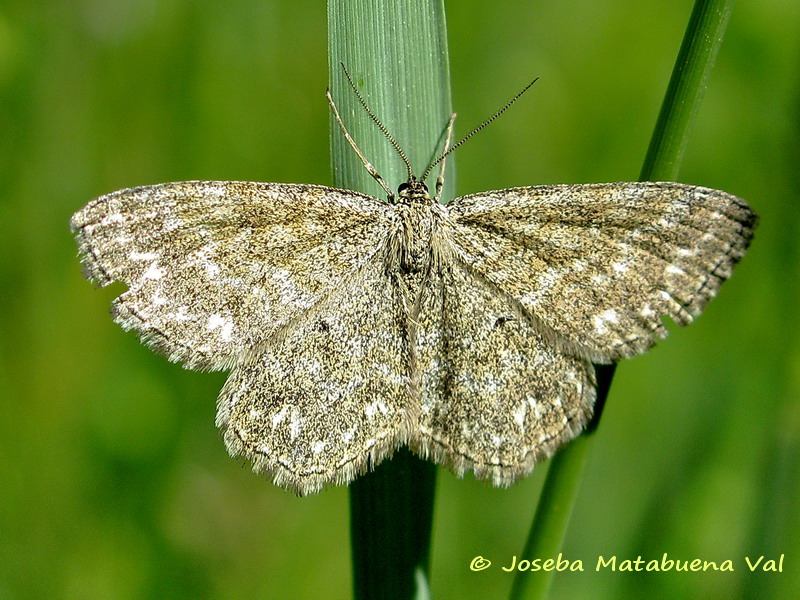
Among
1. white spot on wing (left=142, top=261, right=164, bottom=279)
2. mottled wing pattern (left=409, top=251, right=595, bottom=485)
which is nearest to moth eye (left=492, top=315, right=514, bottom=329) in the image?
mottled wing pattern (left=409, top=251, right=595, bottom=485)

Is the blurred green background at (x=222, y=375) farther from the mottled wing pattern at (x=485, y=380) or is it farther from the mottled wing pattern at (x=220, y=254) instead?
the mottled wing pattern at (x=220, y=254)

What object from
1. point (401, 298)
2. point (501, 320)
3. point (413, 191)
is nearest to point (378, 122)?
point (413, 191)

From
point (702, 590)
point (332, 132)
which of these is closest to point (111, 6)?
point (332, 132)

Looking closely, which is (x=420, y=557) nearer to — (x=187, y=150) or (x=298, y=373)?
(x=298, y=373)

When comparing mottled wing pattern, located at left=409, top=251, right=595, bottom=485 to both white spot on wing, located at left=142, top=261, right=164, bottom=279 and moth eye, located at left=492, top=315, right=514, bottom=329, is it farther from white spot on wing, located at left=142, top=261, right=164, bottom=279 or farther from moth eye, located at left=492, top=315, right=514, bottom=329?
white spot on wing, located at left=142, top=261, right=164, bottom=279

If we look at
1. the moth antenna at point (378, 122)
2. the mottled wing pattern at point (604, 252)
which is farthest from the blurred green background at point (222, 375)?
the moth antenna at point (378, 122)

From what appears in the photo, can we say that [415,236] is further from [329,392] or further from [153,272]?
[153,272]

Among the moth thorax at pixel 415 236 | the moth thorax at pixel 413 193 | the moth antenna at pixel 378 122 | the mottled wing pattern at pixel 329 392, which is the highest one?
the moth antenna at pixel 378 122
